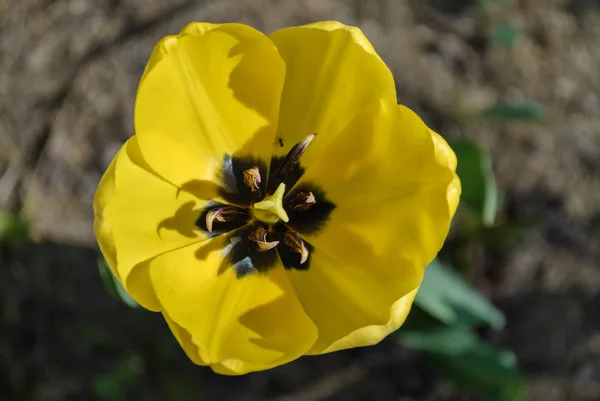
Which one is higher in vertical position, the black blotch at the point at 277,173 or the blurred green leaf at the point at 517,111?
the black blotch at the point at 277,173

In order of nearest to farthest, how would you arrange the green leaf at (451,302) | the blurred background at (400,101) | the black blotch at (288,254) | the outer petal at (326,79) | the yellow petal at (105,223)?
A: the yellow petal at (105,223) → the outer petal at (326,79) → the black blotch at (288,254) → the green leaf at (451,302) → the blurred background at (400,101)

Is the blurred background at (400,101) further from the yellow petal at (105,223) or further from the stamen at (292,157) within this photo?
the yellow petal at (105,223)

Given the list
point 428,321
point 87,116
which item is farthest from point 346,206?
point 87,116

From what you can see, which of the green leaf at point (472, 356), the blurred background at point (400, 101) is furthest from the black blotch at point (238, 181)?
the blurred background at point (400, 101)

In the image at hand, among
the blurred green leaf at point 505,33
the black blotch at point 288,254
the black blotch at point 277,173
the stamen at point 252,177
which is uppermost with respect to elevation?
the stamen at point 252,177

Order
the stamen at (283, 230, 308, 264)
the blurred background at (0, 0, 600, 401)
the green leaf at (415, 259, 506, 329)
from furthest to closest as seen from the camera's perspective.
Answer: the blurred background at (0, 0, 600, 401) → the green leaf at (415, 259, 506, 329) → the stamen at (283, 230, 308, 264)

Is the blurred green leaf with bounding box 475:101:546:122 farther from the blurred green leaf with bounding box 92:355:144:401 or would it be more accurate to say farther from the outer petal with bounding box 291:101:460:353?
the blurred green leaf with bounding box 92:355:144:401

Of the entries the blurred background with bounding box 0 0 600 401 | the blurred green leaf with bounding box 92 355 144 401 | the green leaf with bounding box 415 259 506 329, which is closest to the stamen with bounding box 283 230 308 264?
the green leaf with bounding box 415 259 506 329
